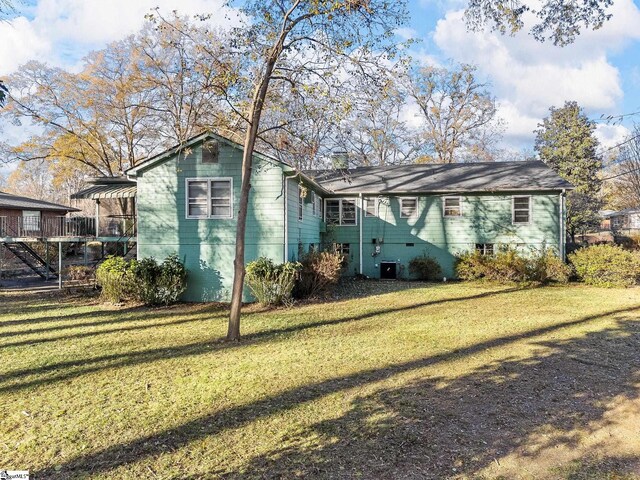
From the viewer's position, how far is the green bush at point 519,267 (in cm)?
1480

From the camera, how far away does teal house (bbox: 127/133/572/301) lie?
11.9 metres

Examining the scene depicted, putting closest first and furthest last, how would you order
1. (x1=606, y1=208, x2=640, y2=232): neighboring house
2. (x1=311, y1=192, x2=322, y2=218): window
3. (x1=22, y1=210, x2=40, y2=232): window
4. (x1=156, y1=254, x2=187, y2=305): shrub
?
(x1=156, y1=254, x2=187, y2=305): shrub → (x1=311, y1=192, x2=322, y2=218): window → (x1=22, y1=210, x2=40, y2=232): window → (x1=606, y1=208, x2=640, y2=232): neighboring house

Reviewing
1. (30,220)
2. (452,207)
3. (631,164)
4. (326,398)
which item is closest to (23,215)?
(30,220)

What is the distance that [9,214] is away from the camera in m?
25.6

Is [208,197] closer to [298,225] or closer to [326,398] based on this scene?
[298,225]

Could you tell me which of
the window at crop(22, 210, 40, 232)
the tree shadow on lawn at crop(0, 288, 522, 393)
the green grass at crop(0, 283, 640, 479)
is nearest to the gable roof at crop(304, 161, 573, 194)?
the green grass at crop(0, 283, 640, 479)

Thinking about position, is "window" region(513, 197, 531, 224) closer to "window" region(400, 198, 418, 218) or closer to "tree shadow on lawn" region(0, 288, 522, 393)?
"window" region(400, 198, 418, 218)

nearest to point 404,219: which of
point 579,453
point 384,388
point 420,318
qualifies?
point 420,318

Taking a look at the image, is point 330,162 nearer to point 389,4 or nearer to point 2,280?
point 389,4

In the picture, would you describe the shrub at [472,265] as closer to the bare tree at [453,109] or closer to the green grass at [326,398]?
the green grass at [326,398]

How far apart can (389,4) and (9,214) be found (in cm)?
2747

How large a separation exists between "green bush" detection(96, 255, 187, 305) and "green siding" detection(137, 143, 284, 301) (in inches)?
25.4

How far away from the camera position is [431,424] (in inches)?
158

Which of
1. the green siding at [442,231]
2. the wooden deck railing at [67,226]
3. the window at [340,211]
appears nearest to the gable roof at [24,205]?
the wooden deck railing at [67,226]
